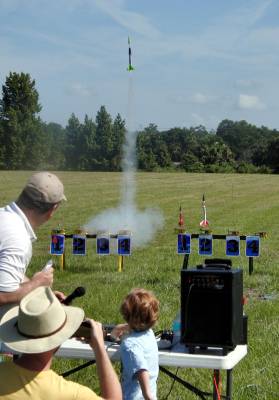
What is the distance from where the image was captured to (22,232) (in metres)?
4.40

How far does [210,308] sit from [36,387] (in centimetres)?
190

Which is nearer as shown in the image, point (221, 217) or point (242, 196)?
point (221, 217)

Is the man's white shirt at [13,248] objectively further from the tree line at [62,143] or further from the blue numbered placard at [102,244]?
the tree line at [62,143]

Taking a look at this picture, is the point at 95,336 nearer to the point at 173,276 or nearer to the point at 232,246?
the point at 173,276

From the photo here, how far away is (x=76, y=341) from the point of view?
5.20 m

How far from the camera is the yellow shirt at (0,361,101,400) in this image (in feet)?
10.9

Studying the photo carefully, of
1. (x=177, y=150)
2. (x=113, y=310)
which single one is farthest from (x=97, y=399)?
(x=177, y=150)

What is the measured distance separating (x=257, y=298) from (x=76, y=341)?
5.66 meters

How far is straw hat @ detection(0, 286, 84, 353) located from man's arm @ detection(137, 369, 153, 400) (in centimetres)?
126

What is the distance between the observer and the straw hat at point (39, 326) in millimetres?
3260

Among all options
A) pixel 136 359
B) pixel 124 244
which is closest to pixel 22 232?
pixel 136 359

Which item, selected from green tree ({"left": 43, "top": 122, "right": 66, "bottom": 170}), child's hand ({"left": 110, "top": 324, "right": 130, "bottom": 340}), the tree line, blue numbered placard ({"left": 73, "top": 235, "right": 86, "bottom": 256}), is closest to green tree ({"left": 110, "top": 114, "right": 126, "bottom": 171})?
the tree line

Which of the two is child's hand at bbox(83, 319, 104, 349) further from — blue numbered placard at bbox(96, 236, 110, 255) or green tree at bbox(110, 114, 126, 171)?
green tree at bbox(110, 114, 126, 171)

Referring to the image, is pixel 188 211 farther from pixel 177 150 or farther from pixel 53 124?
pixel 177 150
